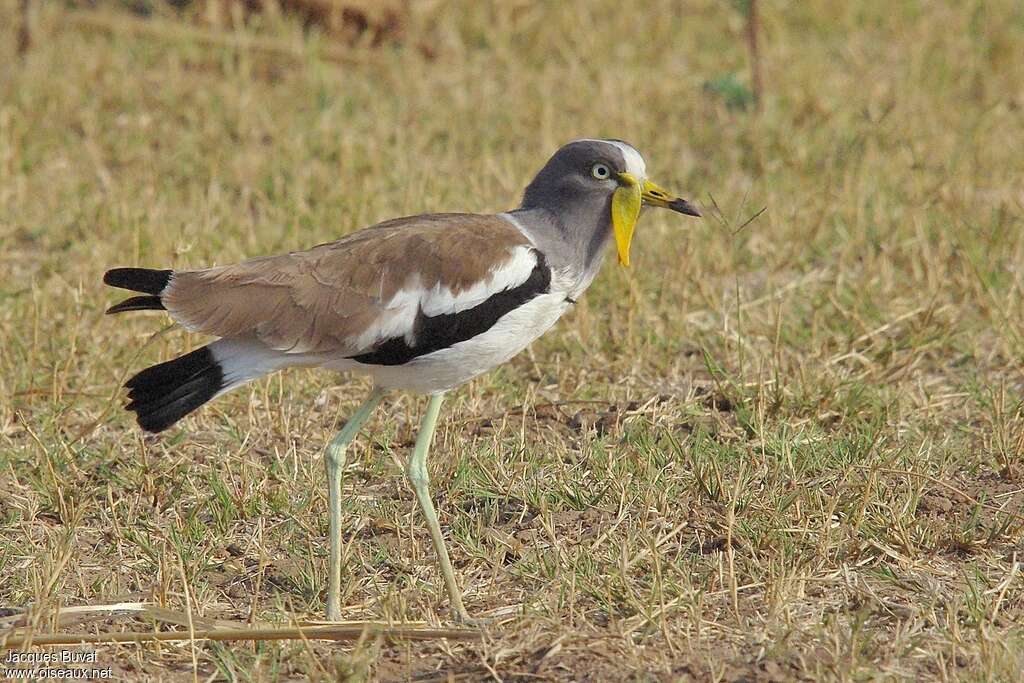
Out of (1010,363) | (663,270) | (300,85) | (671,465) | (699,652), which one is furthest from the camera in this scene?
(300,85)

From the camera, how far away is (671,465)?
180 inches

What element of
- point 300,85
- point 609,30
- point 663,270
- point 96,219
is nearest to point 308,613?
point 663,270

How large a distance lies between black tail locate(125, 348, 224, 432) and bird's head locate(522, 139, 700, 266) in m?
1.10

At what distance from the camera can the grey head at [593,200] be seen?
4.24m

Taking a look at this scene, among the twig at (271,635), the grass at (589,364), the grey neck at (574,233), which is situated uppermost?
the grey neck at (574,233)

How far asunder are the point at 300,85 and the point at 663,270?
286 cm

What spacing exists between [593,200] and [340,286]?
774 millimetres

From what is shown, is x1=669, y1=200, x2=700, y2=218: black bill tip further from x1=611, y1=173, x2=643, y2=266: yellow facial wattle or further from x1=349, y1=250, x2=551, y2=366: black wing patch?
x1=349, y1=250, x2=551, y2=366: black wing patch

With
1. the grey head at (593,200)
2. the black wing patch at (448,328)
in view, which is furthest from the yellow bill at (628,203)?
the black wing patch at (448,328)

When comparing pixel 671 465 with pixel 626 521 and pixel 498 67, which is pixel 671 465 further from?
pixel 498 67

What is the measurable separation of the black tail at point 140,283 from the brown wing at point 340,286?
0.09 ft

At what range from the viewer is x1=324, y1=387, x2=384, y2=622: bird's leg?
392 cm

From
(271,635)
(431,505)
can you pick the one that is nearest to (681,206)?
(431,505)

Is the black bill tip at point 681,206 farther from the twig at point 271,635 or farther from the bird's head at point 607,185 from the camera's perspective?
the twig at point 271,635
